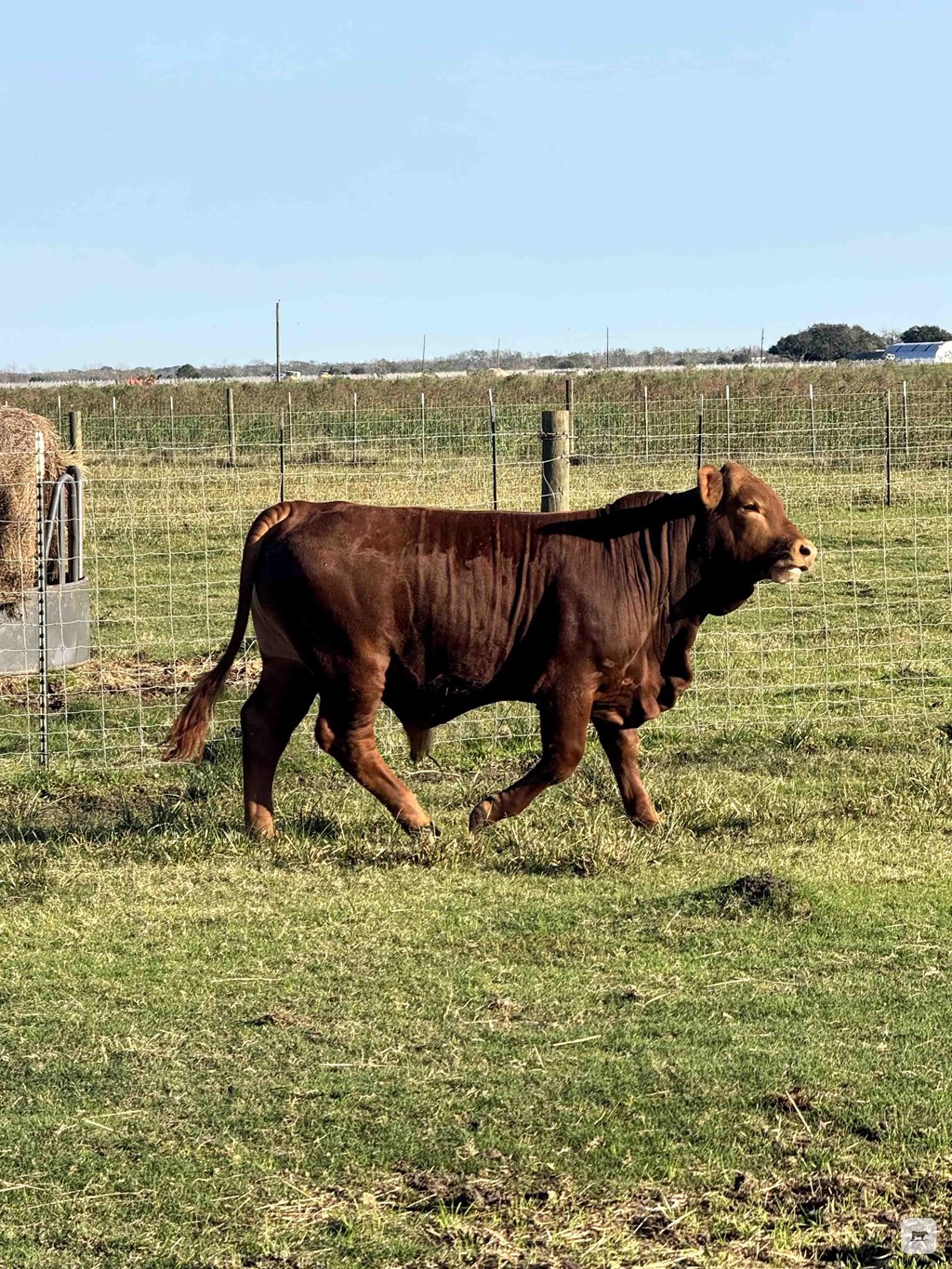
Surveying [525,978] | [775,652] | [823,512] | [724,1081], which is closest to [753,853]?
[525,978]

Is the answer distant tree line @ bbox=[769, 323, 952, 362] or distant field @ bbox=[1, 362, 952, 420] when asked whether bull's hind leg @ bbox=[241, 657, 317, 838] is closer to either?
distant field @ bbox=[1, 362, 952, 420]

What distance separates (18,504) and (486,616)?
5.54m

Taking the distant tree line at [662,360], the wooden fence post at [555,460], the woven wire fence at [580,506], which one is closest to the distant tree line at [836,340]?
the distant tree line at [662,360]

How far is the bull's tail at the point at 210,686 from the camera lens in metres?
7.68

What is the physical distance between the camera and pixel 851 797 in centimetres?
819

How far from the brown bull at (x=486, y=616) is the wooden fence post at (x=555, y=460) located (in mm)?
2514

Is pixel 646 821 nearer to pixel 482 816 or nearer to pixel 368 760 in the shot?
pixel 482 816

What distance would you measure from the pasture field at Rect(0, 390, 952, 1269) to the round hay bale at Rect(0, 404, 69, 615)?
1397mm

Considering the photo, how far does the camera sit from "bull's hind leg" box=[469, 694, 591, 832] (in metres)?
7.44

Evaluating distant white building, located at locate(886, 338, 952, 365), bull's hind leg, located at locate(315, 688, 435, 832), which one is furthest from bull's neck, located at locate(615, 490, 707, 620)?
distant white building, located at locate(886, 338, 952, 365)

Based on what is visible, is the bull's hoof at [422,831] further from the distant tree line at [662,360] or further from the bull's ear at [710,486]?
the distant tree line at [662,360]

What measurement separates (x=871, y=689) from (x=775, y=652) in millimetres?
1075

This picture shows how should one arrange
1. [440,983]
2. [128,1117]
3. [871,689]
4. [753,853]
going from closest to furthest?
[128,1117] → [440,983] → [753,853] → [871,689]

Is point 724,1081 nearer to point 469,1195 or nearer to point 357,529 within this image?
point 469,1195
